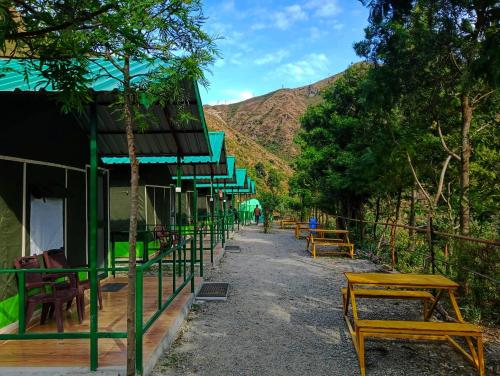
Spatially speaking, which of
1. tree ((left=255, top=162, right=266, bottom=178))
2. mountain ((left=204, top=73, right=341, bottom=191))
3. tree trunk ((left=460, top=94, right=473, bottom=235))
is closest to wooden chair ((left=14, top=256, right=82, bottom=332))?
tree trunk ((left=460, top=94, right=473, bottom=235))

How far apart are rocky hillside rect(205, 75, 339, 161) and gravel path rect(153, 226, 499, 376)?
298ft

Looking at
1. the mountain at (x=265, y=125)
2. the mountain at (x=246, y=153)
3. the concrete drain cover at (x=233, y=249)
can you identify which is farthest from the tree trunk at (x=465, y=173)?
the mountain at (x=246, y=153)

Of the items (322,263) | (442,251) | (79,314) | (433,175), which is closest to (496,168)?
A: (433,175)

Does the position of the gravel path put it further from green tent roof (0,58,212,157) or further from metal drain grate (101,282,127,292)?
green tent roof (0,58,212,157)

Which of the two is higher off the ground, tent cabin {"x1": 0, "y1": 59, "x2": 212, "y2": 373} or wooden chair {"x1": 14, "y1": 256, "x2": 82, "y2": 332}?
tent cabin {"x1": 0, "y1": 59, "x2": 212, "y2": 373}

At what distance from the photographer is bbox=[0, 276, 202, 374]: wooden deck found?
3818 millimetres

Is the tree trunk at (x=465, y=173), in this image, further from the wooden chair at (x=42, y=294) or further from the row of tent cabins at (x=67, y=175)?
the wooden chair at (x=42, y=294)

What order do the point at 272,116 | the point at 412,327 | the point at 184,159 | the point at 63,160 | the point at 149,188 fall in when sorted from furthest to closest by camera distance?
the point at 272,116, the point at 149,188, the point at 184,159, the point at 63,160, the point at 412,327

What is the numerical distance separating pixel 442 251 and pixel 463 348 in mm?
4601

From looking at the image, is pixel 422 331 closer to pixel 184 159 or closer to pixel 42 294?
pixel 42 294

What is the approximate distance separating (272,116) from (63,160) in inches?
4885

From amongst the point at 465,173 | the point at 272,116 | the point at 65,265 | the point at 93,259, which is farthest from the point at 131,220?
the point at 272,116

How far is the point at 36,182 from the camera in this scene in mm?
5777

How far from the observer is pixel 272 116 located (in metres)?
128
